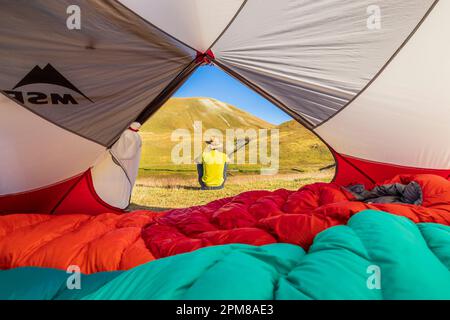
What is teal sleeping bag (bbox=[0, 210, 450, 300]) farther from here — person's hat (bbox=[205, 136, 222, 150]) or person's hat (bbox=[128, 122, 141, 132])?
person's hat (bbox=[205, 136, 222, 150])

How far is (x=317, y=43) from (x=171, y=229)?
1.16 m

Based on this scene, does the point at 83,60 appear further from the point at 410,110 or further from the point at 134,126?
the point at 410,110

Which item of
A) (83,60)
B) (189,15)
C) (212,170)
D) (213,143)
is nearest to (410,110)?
(189,15)

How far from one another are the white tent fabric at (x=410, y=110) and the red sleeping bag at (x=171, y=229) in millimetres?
384

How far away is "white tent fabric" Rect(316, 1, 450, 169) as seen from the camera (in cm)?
149

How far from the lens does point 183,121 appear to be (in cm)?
500

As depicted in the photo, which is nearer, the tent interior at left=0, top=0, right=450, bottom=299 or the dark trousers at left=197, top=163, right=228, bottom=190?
the tent interior at left=0, top=0, right=450, bottom=299

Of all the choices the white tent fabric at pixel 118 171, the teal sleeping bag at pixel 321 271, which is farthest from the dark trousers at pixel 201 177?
the teal sleeping bag at pixel 321 271

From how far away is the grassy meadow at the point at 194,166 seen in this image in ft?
9.97

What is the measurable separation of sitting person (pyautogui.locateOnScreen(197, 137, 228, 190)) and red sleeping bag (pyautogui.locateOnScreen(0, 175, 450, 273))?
6.00 ft

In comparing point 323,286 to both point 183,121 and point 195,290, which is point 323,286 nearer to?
point 195,290

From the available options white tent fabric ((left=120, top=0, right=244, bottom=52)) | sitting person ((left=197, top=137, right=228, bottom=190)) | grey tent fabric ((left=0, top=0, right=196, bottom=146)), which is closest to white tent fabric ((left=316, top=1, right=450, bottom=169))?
white tent fabric ((left=120, top=0, right=244, bottom=52))

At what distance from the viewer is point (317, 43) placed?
4.98ft
